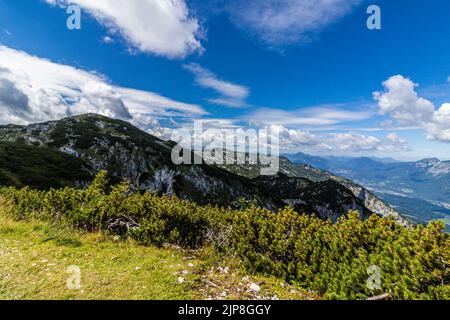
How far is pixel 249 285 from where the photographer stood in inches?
336

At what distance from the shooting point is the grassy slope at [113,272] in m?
7.76

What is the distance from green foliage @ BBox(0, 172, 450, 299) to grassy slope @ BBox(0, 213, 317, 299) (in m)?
0.89

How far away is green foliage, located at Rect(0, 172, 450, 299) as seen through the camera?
6.91 meters

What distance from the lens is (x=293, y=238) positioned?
1041 centimetres

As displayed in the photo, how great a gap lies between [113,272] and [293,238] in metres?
6.85

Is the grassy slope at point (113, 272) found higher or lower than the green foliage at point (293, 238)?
lower

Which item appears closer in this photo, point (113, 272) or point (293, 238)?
point (113, 272)

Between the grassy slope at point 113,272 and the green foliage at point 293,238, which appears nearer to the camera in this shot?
the green foliage at point 293,238

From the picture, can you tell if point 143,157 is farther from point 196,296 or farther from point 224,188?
point 196,296

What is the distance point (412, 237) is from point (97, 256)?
11293mm

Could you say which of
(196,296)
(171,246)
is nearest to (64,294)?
(196,296)

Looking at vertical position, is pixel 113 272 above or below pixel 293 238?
below

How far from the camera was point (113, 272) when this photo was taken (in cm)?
906

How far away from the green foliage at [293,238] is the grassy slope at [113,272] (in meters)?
0.89
